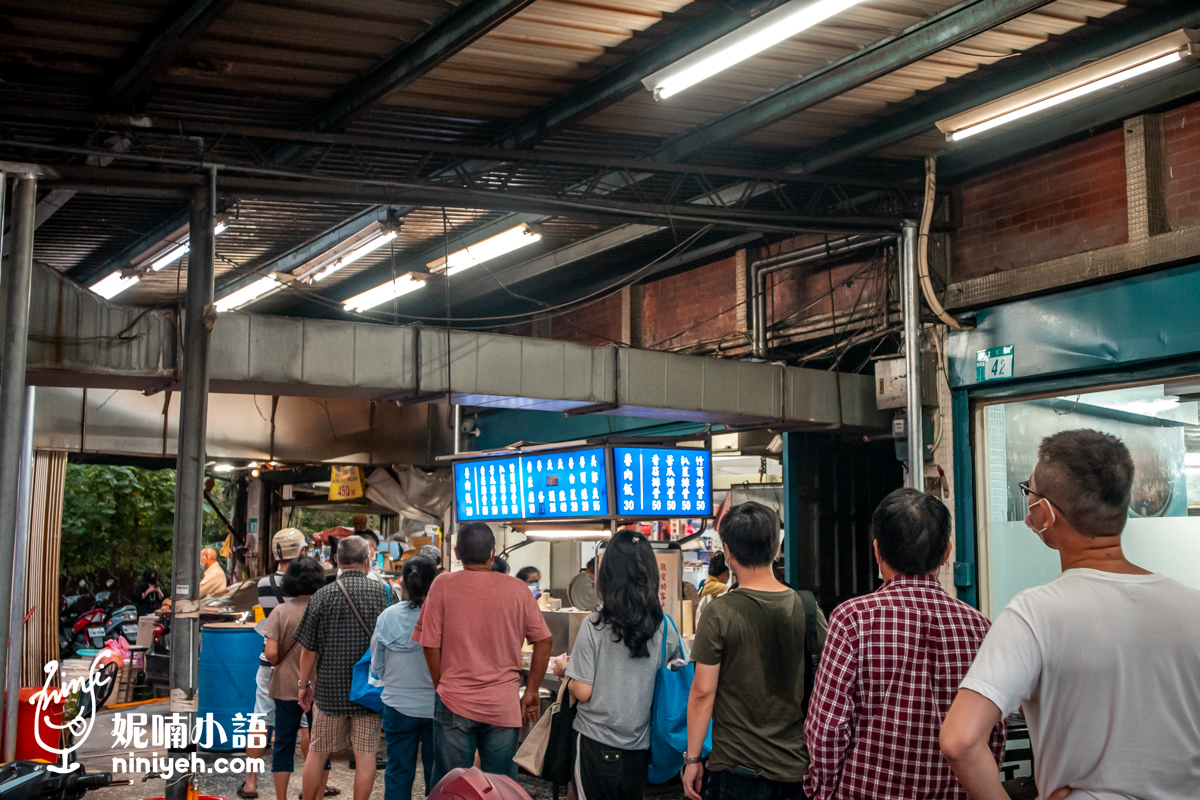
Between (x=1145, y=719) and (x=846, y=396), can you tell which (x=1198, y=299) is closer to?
(x=846, y=396)

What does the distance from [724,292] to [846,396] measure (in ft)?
8.03

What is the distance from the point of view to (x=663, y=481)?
24.2ft

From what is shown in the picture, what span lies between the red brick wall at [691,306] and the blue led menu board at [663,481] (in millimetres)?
4030

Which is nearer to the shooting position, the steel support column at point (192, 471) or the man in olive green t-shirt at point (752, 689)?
the man in olive green t-shirt at point (752, 689)

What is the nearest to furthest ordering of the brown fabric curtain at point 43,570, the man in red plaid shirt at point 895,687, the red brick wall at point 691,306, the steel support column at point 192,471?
the man in red plaid shirt at point 895,687 → the steel support column at point 192,471 → the brown fabric curtain at point 43,570 → the red brick wall at point 691,306

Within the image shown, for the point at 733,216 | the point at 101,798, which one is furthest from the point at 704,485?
the point at 101,798

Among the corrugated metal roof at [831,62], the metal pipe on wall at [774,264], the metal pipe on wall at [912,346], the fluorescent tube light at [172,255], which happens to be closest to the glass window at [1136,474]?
the metal pipe on wall at [912,346]

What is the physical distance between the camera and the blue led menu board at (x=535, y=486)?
7.24 m

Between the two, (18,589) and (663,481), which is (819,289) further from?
(18,589)

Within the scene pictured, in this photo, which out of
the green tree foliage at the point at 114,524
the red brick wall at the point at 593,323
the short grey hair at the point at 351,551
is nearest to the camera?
the short grey hair at the point at 351,551

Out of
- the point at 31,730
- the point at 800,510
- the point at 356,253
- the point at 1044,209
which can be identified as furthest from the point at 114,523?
the point at 1044,209

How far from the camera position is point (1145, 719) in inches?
86.1

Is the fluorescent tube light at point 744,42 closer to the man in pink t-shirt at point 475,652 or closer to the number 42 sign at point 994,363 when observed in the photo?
the man in pink t-shirt at point 475,652

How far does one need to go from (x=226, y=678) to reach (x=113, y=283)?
16.5 feet
